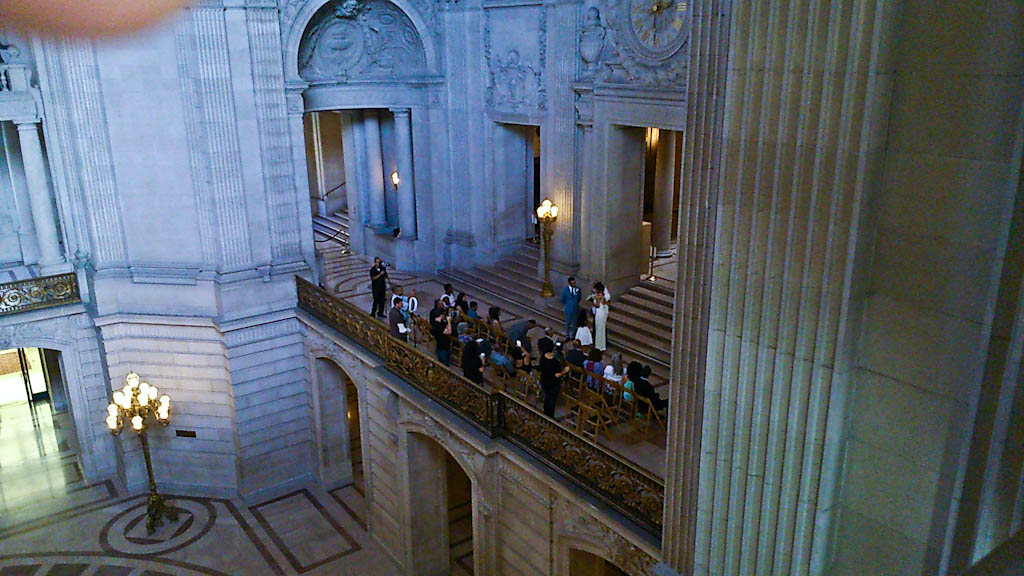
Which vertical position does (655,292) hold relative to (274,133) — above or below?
below

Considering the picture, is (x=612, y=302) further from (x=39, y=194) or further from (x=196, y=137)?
(x=39, y=194)

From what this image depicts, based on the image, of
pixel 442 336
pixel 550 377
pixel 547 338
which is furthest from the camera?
pixel 442 336

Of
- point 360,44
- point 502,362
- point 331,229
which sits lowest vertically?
point 331,229

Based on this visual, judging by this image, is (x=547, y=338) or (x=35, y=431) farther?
(x=35, y=431)

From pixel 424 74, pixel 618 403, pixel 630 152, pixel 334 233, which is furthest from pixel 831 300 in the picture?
pixel 334 233

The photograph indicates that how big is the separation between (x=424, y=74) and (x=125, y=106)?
562 cm

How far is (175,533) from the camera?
13.1 meters

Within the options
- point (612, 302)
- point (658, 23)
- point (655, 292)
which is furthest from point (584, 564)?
point (658, 23)

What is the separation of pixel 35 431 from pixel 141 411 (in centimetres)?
637

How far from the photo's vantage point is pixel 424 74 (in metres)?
15.4

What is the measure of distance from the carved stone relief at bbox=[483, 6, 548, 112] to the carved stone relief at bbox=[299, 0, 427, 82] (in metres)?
1.50

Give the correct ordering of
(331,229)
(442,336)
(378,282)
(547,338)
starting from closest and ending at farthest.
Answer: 1. (547,338)
2. (442,336)
3. (378,282)
4. (331,229)

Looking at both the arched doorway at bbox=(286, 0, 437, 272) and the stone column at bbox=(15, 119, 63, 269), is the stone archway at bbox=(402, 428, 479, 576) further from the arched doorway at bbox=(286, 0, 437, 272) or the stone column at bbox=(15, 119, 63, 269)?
the stone column at bbox=(15, 119, 63, 269)

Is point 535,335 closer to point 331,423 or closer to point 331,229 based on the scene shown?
point 331,423
